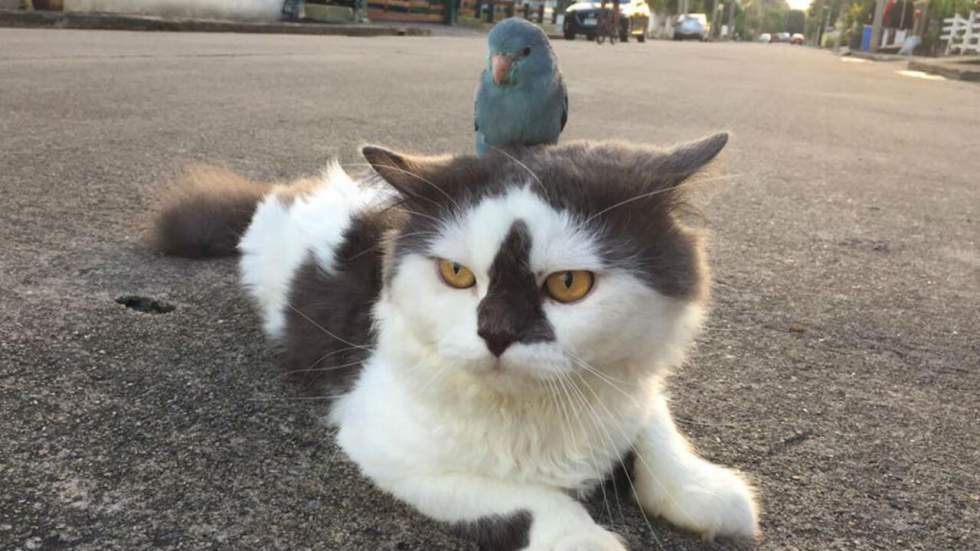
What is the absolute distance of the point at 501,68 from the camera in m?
2.11

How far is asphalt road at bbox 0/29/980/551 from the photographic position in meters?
1.68

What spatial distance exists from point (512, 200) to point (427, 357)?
37 centimetres

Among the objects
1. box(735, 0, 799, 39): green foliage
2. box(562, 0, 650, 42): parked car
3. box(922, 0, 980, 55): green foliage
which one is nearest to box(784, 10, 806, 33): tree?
box(735, 0, 799, 39): green foliage

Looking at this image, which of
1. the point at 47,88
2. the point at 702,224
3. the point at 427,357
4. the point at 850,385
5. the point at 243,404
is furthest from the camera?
the point at 47,88

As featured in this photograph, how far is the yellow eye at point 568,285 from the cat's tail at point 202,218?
72.1 inches

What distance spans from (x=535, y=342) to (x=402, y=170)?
515 mm

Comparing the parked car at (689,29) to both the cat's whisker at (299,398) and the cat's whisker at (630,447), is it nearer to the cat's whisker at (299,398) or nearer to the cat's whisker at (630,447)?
the cat's whisker at (299,398)

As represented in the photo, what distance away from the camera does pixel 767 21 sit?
12531 centimetres

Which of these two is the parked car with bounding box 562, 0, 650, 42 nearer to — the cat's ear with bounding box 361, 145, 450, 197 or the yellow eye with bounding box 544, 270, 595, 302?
the cat's ear with bounding box 361, 145, 450, 197

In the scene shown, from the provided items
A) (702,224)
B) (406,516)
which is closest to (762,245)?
(702,224)

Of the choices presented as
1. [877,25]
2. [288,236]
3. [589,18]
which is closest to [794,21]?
[877,25]

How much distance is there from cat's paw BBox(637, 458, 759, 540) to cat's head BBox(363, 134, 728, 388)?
276 millimetres

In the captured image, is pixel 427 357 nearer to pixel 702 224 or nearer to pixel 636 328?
pixel 636 328

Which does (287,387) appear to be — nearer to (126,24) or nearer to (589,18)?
(126,24)
